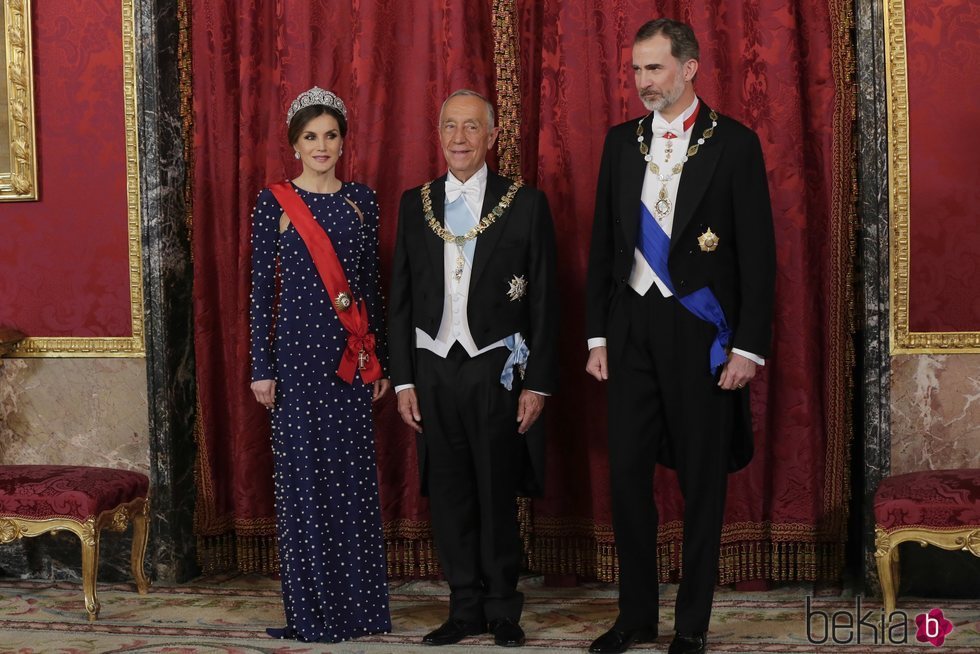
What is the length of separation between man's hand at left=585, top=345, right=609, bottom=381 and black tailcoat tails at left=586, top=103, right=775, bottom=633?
2 cm

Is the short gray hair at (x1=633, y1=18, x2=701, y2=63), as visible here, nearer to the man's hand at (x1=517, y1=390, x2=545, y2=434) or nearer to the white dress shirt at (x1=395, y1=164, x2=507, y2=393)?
the white dress shirt at (x1=395, y1=164, x2=507, y2=393)

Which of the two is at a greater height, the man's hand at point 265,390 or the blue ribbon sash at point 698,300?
the blue ribbon sash at point 698,300

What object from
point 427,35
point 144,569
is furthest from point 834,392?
point 144,569

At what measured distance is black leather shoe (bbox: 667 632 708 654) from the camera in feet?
9.05

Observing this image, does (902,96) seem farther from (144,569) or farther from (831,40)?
(144,569)

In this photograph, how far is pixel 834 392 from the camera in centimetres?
332

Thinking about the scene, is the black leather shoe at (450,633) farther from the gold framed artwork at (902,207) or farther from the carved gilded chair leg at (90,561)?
the gold framed artwork at (902,207)

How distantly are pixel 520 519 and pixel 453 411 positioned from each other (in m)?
0.65

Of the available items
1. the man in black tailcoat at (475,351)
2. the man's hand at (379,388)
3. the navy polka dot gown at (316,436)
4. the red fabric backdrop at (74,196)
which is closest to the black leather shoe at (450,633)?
the man in black tailcoat at (475,351)

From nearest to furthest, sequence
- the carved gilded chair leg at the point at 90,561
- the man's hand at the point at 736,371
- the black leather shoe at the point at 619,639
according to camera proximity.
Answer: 1. the man's hand at the point at 736,371
2. the black leather shoe at the point at 619,639
3. the carved gilded chair leg at the point at 90,561

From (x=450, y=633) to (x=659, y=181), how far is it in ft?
4.15

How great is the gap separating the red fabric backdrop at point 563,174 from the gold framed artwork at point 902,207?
0.15 m

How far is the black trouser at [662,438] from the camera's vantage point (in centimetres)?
273

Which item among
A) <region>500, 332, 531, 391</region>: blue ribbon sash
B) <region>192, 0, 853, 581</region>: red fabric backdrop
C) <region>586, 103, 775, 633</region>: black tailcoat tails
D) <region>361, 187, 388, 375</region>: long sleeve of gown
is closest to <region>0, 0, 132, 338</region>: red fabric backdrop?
<region>192, 0, 853, 581</region>: red fabric backdrop
